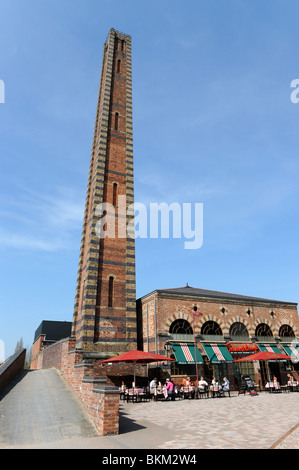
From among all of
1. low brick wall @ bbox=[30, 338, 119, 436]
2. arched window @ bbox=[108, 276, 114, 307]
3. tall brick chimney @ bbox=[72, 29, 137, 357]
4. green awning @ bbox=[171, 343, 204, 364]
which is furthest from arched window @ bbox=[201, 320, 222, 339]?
low brick wall @ bbox=[30, 338, 119, 436]

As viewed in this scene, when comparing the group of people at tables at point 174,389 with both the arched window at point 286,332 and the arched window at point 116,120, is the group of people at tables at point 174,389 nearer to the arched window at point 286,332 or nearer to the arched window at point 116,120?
the arched window at point 286,332

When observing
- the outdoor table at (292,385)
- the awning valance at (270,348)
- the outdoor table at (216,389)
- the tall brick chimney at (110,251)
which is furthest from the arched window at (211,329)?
the tall brick chimney at (110,251)

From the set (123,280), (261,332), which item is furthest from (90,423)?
(261,332)

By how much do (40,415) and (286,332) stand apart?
26.4 meters

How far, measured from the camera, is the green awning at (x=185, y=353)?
851 inches

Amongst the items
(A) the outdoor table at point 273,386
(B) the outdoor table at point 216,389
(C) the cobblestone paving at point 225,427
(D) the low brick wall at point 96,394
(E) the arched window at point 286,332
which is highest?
(E) the arched window at point 286,332

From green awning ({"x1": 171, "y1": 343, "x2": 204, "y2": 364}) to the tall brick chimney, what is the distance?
377cm

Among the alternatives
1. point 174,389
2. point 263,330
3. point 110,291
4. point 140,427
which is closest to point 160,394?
point 174,389

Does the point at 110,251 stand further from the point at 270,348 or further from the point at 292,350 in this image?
the point at 292,350

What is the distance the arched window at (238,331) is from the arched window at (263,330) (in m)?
1.44

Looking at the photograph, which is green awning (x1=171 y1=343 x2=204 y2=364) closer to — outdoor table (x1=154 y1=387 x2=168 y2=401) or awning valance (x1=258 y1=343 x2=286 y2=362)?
outdoor table (x1=154 y1=387 x2=168 y2=401)

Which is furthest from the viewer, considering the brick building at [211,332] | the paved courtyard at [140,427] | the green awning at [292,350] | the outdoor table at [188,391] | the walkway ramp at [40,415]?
the green awning at [292,350]

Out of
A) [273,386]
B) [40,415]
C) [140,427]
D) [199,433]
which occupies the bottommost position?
[273,386]

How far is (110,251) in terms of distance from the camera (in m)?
22.1
